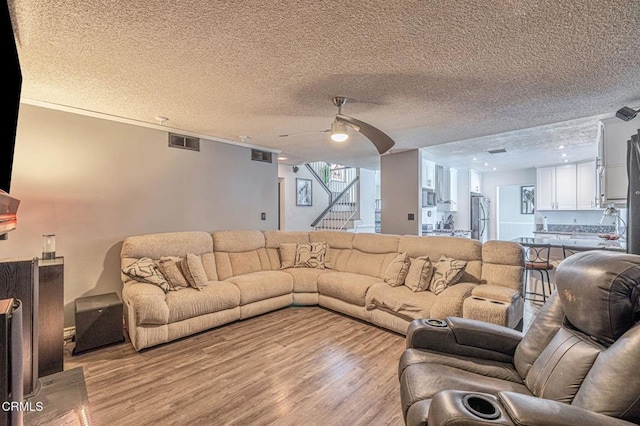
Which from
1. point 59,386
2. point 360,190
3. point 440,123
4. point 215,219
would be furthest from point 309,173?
point 59,386

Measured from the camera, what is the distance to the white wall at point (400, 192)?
523 centimetres

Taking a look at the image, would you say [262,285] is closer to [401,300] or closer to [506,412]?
[401,300]

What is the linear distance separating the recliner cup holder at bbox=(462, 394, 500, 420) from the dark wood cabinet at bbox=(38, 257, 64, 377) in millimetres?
3102

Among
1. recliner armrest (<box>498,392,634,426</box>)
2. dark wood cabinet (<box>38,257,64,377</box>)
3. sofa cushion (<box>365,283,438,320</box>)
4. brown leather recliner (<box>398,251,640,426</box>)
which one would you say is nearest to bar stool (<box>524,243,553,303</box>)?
sofa cushion (<box>365,283,438,320</box>)

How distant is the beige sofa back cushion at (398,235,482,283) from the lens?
326cm

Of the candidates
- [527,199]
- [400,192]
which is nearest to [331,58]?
[400,192]

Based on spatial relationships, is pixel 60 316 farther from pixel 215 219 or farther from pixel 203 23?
pixel 203 23

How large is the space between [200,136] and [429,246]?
356 cm

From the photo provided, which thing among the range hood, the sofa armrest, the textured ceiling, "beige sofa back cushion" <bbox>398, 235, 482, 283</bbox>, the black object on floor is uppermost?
the textured ceiling

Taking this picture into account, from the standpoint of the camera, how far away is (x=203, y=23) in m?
1.72

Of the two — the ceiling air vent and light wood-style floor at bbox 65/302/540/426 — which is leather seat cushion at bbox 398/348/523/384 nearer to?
light wood-style floor at bbox 65/302/540/426

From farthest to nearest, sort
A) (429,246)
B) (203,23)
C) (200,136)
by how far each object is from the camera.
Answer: (200,136) < (429,246) < (203,23)

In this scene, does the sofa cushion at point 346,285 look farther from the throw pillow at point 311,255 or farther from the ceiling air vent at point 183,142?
the ceiling air vent at point 183,142

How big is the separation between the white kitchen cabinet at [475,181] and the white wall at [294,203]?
3943mm
